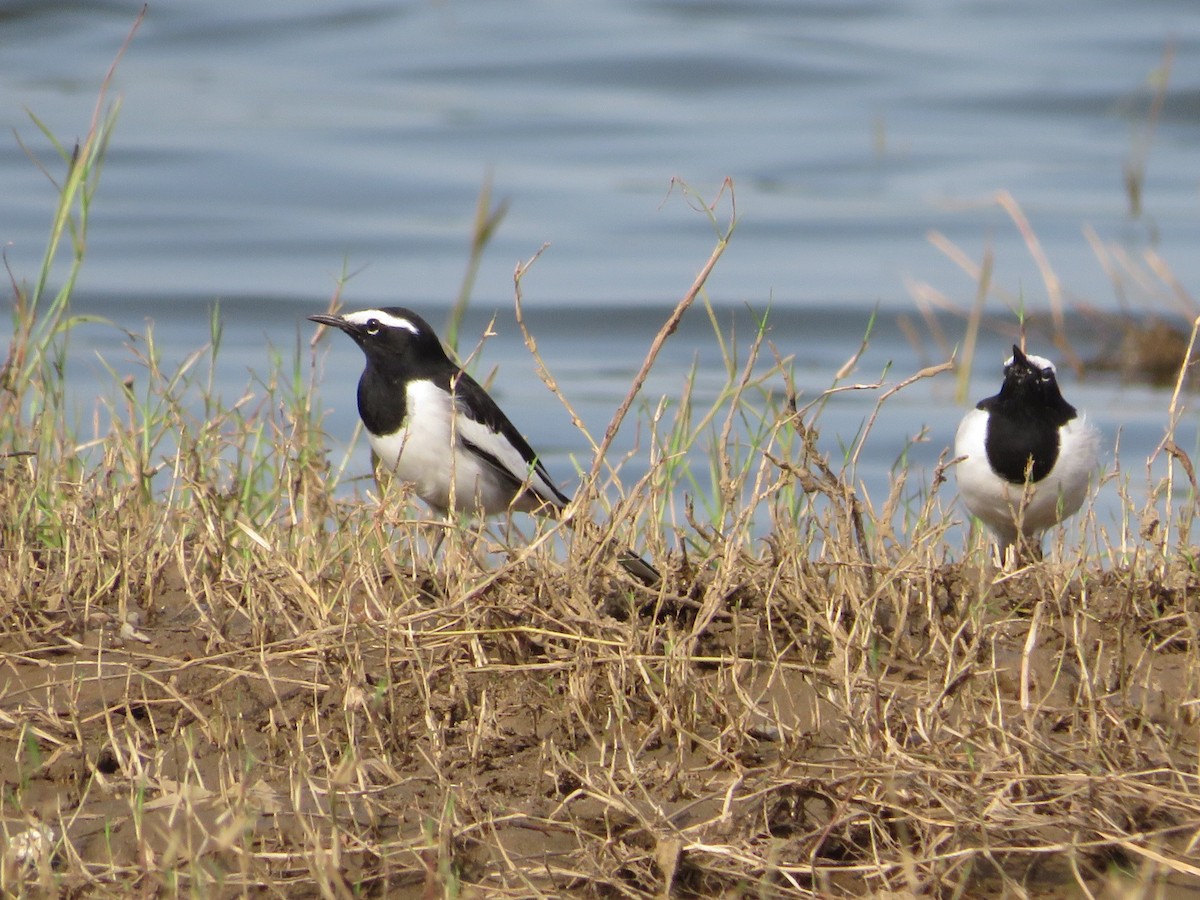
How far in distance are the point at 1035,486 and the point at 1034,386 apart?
497 millimetres

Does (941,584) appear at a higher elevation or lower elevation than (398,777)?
higher

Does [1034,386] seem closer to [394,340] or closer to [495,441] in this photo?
[495,441]

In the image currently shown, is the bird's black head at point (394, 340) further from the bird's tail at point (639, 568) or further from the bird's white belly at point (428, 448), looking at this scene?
the bird's tail at point (639, 568)

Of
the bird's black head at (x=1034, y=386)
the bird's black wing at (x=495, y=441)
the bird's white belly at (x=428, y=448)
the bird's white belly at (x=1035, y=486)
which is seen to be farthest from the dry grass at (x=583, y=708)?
the bird's black wing at (x=495, y=441)

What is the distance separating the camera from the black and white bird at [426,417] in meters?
6.80

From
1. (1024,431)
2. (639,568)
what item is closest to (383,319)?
(639,568)

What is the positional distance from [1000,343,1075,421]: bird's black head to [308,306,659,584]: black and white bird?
5.58 feet

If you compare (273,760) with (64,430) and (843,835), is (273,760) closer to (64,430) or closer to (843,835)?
(843,835)

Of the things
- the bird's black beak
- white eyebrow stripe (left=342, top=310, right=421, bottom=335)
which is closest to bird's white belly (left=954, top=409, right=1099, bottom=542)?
white eyebrow stripe (left=342, top=310, right=421, bottom=335)

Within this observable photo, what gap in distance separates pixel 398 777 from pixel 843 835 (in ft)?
3.34

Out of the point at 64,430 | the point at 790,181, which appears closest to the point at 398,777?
the point at 64,430

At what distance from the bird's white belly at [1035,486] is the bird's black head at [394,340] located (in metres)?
1.97

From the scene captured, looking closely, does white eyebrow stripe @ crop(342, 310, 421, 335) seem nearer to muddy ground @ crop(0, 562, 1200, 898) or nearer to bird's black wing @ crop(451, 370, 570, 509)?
bird's black wing @ crop(451, 370, 570, 509)

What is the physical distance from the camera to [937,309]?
53.9 ft
